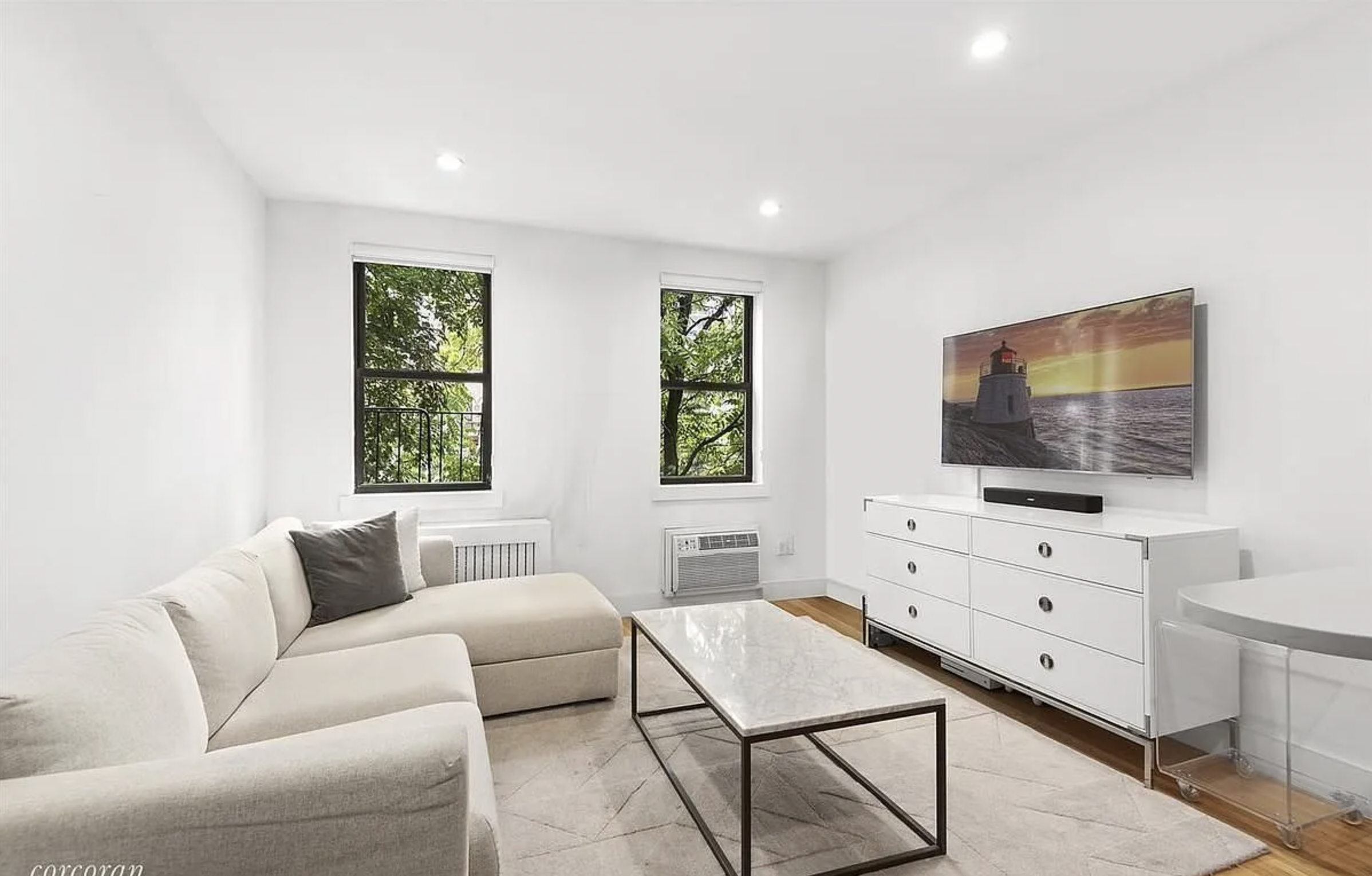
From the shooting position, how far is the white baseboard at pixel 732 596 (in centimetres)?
436

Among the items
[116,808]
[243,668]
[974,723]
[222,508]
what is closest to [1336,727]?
[974,723]

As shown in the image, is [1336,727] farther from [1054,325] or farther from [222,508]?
[222,508]

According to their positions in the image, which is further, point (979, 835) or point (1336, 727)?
point (1336, 727)

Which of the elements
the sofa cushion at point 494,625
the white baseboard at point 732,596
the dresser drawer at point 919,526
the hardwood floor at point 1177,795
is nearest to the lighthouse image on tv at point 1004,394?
the dresser drawer at point 919,526

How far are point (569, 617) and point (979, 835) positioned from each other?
1.67 meters

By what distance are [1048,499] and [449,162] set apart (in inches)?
122

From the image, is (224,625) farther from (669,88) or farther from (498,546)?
(669,88)

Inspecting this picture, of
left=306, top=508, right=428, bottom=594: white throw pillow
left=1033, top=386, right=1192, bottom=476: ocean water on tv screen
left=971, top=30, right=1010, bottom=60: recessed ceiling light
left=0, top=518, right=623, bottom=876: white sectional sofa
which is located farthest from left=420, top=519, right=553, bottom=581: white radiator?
left=971, top=30, right=1010, bottom=60: recessed ceiling light

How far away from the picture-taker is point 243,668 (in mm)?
1910

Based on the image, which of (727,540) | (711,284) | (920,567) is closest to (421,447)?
(727,540)

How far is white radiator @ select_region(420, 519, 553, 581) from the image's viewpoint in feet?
12.6

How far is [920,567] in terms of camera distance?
128 inches

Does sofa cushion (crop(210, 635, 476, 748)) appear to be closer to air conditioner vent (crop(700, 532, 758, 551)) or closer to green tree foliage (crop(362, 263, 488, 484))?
green tree foliage (crop(362, 263, 488, 484))

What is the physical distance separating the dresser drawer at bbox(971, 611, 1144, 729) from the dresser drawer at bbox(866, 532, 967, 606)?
17 cm
